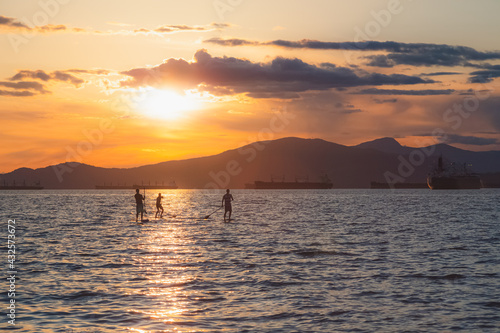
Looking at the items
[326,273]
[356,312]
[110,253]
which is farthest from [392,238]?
[356,312]

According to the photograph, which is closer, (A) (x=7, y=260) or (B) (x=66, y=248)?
(A) (x=7, y=260)

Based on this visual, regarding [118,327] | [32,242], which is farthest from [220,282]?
[32,242]

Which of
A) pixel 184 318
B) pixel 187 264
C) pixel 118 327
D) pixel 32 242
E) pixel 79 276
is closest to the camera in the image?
pixel 118 327

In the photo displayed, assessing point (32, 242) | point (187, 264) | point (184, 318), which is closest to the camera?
point (184, 318)

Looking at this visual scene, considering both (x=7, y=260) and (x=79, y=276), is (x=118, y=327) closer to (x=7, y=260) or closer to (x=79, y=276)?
(x=79, y=276)

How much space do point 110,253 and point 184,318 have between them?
577 inches

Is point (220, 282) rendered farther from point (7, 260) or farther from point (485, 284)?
point (7, 260)

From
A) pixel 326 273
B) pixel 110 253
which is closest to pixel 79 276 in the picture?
pixel 110 253

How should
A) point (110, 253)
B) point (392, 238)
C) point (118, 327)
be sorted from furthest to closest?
point (392, 238) → point (110, 253) → point (118, 327)

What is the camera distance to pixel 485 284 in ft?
66.4

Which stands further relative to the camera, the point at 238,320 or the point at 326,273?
the point at 326,273

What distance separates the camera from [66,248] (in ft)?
103

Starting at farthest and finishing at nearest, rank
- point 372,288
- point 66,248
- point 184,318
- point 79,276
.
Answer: point 66,248 → point 79,276 → point 372,288 → point 184,318

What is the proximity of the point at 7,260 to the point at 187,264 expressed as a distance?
27.1 feet
